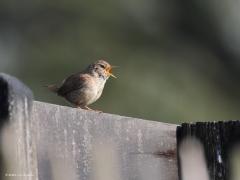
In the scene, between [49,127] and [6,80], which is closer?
[6,80]

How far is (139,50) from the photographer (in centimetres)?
2050

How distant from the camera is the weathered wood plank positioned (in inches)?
132

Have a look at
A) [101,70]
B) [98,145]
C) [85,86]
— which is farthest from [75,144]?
[101,70]

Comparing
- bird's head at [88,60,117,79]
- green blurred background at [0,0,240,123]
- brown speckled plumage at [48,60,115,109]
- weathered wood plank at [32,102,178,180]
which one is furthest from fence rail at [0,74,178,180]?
green blurred background at [0,0,240,123]

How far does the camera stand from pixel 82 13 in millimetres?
20797

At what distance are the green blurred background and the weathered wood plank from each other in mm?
12283

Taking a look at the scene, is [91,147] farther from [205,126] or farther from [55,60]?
[55,60]

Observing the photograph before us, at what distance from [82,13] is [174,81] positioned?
9.41 feet

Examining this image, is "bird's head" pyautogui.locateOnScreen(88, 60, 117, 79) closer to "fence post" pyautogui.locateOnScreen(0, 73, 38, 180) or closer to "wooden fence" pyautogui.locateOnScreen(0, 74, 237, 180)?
"wooden fence" pyautogui.locateOnScreen(0, 74, 237, 180)

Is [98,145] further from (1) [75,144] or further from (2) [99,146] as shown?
(1) [75,144]

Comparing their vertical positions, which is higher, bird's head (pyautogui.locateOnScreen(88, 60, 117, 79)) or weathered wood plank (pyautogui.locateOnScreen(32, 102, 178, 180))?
bird's head (pyautogui.locateOnScreen(88, 60, 117, 79))

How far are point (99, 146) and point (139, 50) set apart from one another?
16847 mm

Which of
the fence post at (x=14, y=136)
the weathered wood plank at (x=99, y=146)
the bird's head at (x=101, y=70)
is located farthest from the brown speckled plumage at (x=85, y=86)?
the fence post at (x=14, y=136)

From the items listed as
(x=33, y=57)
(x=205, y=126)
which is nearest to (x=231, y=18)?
(x=33, y=57)
